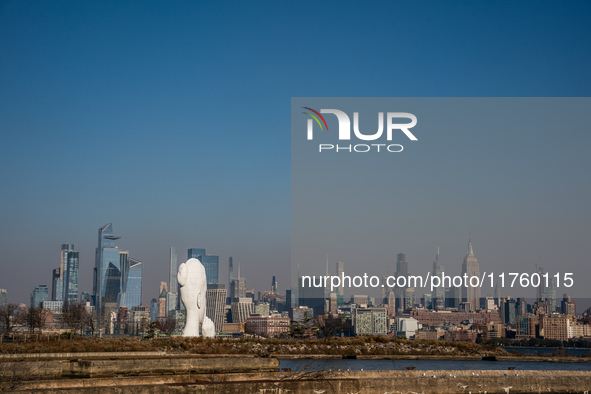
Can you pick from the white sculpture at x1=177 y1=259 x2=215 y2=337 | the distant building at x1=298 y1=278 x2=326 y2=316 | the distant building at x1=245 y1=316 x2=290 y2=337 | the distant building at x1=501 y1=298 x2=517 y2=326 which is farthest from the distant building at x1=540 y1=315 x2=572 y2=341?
the distant building at x1=298 y1=278 x2=326 y2=316

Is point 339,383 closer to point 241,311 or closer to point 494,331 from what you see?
point 494,331

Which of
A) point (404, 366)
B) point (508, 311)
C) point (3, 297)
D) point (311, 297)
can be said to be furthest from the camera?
point (311, 297)

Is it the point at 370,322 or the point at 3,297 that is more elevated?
the point at 3,297

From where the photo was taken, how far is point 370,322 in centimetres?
13062

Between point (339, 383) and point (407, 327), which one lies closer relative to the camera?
point (339, 383)

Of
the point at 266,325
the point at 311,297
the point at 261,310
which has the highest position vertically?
the point at 311,297

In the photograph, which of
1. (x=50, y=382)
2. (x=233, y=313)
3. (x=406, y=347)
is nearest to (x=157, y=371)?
(x=50, y=382)

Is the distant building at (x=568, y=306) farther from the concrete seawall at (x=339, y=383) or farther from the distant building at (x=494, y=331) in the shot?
the concrete seawall at (x=339, y=383)

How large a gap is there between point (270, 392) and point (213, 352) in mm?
12982

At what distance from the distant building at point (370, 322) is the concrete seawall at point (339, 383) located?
11037cm

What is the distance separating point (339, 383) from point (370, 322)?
11946 cm

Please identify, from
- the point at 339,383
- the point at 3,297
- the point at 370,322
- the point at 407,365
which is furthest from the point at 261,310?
the point at 339,383

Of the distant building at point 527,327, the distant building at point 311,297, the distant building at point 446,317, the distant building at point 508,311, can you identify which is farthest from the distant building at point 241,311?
the distant building at point 527,327

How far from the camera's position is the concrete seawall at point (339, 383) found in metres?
13.0
